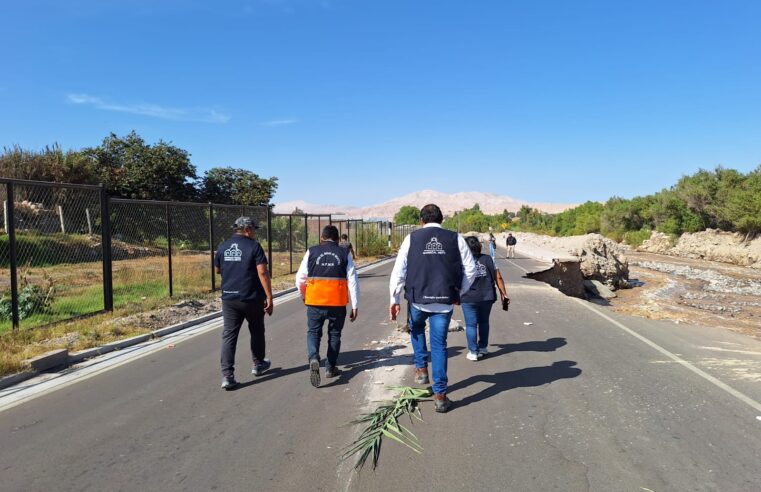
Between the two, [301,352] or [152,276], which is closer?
[301,352]

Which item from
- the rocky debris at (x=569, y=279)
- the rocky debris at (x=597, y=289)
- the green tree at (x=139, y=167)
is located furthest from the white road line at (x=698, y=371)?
the green tree at (x=139, y=167)

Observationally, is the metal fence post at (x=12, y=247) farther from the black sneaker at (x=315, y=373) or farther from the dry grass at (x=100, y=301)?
the black sneaker at (x=315, y=373)

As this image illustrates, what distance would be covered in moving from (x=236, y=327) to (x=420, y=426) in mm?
2450

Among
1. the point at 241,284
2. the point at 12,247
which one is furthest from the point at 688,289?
the point at 12,247

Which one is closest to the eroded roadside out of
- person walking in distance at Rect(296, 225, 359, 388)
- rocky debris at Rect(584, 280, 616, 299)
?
rocky debris at Rect(584, 280, 616, 299)

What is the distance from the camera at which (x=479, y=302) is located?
6.93 meters

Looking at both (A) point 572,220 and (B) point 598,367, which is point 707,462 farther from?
(A) point 572,220

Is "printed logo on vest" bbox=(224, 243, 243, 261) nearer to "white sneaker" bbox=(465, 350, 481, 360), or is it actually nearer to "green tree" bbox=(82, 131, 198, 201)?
"white sneaker" bbox=(465, 350, 481, 360)

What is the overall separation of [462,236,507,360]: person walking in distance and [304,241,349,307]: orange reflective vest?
71.2 inches

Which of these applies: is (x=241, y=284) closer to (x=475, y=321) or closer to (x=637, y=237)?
(x=475, y=321)

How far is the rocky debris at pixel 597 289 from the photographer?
17000 mm

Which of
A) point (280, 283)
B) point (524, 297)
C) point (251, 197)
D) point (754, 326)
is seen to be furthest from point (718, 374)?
point (251, 197)

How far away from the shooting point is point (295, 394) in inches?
214

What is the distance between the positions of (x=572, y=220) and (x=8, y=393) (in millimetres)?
89577
